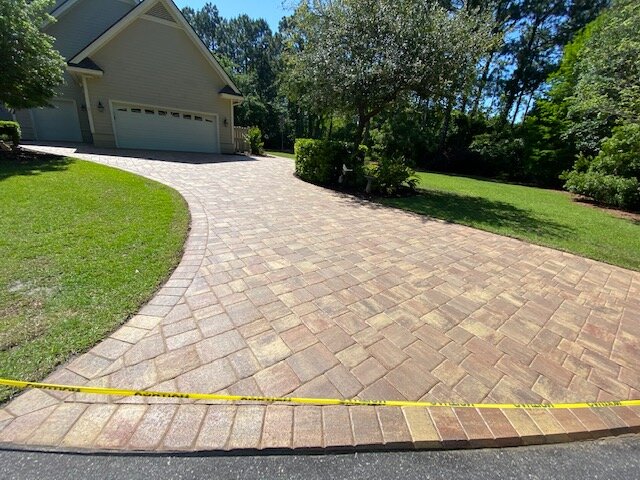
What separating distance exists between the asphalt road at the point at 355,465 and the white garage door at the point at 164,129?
15.2 metres

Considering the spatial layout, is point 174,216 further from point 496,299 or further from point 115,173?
point 496,299

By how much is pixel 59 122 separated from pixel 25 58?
326 inches

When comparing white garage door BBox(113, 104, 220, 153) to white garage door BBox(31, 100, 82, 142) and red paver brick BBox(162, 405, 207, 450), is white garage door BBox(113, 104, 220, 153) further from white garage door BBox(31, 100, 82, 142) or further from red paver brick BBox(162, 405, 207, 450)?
red paver brick BBox(162, 405, 207, 450)

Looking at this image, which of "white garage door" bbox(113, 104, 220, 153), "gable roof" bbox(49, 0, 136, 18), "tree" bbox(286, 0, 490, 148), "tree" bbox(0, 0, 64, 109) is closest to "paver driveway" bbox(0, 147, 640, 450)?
"tree" bbox(286, 0, 490, 148)

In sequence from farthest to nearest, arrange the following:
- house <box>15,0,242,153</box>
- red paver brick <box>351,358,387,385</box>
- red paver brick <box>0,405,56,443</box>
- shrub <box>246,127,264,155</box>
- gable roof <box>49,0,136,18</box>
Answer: shrub <box>246,127,264,155</box>
gable roof <box>49,0,136,18</box>
house <box>15,0,242,153</box>
red paver brick <box>351,358,387,385</box>
red paver brick <box>0,405,56,443</box>

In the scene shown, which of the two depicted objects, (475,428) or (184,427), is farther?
(475,428)

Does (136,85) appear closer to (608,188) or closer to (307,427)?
(307,427)

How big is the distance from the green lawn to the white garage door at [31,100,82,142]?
1679cm

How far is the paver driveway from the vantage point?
173 cm

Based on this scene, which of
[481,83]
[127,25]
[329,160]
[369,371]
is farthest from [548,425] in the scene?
[481,83]

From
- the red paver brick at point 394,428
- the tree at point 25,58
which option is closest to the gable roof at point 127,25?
the tree at point 25,58

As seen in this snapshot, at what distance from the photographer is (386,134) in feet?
74.4

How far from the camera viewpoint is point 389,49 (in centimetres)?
796

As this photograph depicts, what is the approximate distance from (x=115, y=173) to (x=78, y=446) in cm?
818
